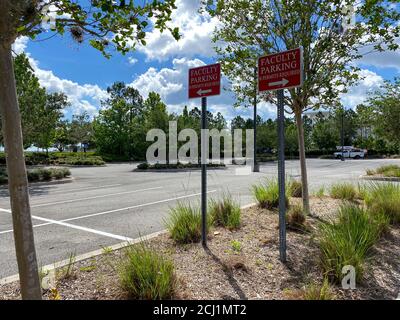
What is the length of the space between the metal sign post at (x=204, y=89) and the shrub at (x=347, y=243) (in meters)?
1.67

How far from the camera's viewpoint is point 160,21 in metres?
3.12

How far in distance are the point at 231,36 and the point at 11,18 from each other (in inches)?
223

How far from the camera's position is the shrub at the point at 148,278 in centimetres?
337

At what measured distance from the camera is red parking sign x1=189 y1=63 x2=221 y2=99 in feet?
16.5

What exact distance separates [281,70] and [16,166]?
3.20 m

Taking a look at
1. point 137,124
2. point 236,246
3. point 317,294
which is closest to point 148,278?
point 317,294

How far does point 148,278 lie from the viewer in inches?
135

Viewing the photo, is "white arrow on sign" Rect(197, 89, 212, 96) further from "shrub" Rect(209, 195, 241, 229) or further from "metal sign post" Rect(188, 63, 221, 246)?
"shrub" Rect(209, 195, 241, 229)

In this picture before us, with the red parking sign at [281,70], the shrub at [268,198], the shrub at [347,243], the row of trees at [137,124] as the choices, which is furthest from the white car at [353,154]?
the red parking sign at [281,70]

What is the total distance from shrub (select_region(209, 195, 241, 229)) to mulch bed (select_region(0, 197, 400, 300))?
43 centimetres

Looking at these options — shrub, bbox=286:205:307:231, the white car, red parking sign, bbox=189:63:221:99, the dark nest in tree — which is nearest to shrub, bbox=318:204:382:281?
shrub, bbox=286:205:307:231

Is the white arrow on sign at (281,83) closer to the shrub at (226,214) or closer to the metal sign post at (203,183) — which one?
the metal sign post at (203,183)

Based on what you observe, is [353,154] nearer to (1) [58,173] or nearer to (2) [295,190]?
(1) [58,173]
